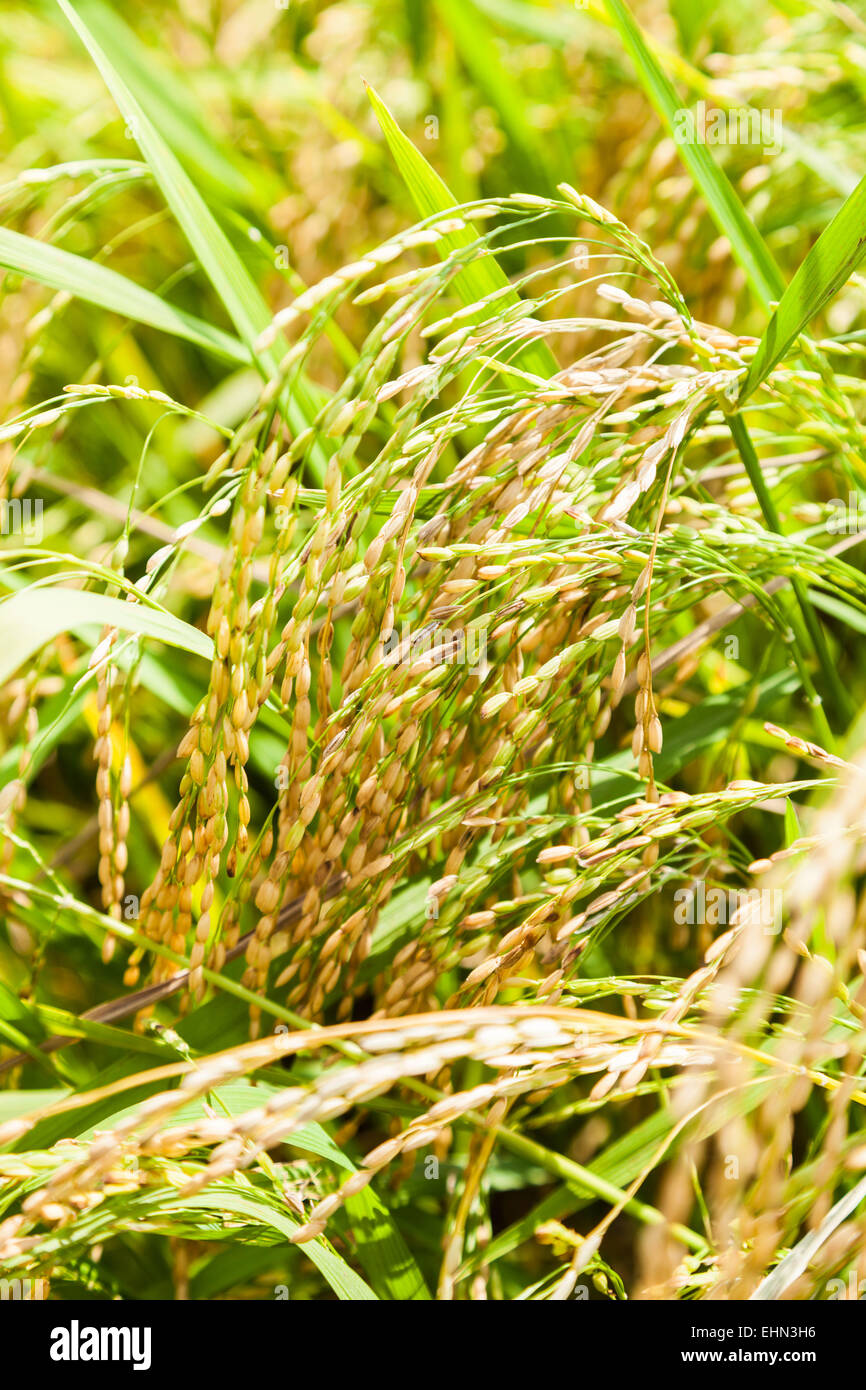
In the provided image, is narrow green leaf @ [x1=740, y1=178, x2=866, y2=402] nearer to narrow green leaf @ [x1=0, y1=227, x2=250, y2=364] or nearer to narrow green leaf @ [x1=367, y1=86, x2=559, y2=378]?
narrow green leaf @ [x1=367, y1=86, x2=559, y2=378]

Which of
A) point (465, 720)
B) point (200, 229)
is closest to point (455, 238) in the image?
A: point (200, 229)

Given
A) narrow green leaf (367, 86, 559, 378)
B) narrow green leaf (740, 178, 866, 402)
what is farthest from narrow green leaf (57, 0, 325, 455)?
narrow green leaf (740, 178, 866, 402)

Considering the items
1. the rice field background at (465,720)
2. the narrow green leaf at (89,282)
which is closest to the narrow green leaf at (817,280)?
the rice field background at (465,720)

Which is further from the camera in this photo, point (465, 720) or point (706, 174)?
point (706, 174)

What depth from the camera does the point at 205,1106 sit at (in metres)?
0.72

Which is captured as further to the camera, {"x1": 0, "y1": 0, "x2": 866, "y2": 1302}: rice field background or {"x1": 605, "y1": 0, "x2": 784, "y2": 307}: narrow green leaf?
{"x1": 605, "y1": 0, "x2": 784, "y2": 307}: narrow green leaf

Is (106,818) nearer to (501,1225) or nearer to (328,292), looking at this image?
(328,292)

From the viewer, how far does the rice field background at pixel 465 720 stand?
62 cm

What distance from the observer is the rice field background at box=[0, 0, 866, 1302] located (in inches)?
24.3

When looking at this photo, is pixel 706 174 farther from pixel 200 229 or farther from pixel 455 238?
pixel 200 229

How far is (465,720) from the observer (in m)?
0.73

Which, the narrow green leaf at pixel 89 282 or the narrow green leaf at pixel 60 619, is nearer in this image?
the narrow green leaf at pixel 60 619

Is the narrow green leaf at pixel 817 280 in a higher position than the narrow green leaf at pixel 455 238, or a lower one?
lower

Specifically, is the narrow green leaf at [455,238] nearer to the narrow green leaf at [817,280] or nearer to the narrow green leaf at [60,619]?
the narrow green leaf at [817,280]
